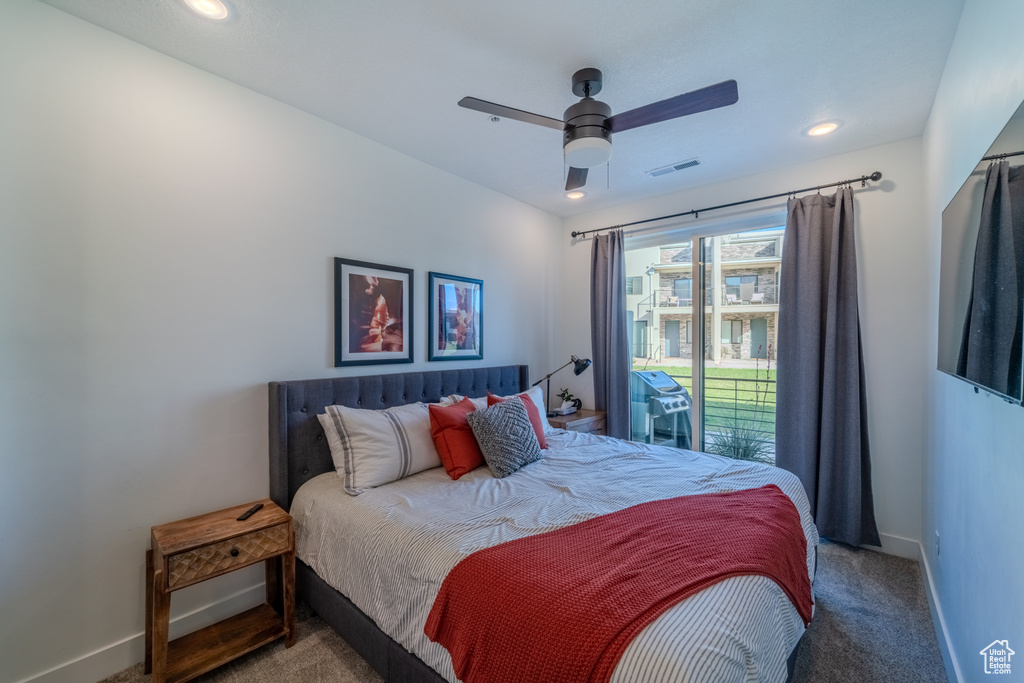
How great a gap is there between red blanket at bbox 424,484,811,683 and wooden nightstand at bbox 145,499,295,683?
1.00 m

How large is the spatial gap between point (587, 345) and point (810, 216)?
2.09 m

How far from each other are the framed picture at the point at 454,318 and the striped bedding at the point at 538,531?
42.5 inches

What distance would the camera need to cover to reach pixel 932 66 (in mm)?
2029

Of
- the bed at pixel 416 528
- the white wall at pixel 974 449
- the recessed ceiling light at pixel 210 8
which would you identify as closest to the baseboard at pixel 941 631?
the white wall at pixel 974 449

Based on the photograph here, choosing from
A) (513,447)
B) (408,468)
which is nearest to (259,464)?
(408,468)

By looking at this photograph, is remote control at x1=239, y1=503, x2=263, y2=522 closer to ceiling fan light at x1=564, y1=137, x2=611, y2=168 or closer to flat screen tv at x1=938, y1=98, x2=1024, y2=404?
ceiling fan light at x1=564, y1=137, x2=611, y2=168

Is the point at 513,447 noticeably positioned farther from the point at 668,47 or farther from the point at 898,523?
the point at 898,523

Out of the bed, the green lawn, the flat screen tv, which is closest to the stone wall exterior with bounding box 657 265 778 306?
the green lawn

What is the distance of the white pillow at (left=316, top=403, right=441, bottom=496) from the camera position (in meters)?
2.17

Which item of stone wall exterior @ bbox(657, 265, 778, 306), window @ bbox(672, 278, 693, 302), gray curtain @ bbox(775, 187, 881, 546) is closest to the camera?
gray curtain @ bbox(775, 187, 881, 546)

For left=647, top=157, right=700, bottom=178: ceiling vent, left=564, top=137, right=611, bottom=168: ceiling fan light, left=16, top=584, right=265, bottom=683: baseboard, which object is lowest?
left=16, top=584, right=265, bottom=683: baseboard

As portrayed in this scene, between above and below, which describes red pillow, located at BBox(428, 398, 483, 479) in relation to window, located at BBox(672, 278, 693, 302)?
below

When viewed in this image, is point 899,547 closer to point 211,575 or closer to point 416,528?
point 416,528

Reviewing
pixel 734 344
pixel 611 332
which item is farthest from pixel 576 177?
pixel 734 344
